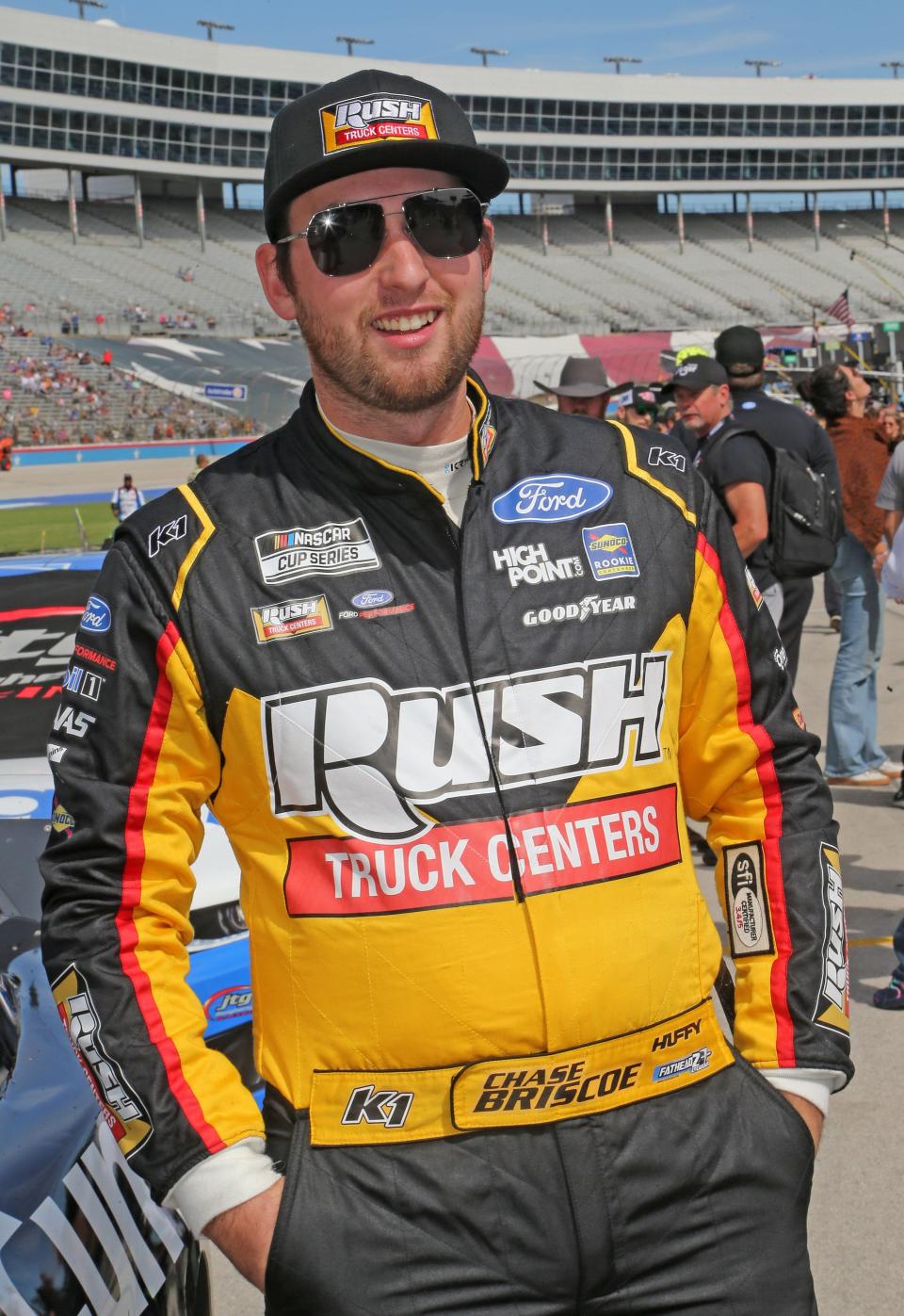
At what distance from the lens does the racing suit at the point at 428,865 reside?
1559 millimetres

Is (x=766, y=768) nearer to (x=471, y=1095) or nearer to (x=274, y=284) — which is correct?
(x=471, y=1095)

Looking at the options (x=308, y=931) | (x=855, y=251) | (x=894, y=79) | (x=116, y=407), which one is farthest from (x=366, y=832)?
(x=894, y=79)

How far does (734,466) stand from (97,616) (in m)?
3.81

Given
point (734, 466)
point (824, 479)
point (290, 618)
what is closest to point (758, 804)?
point (290, 618)

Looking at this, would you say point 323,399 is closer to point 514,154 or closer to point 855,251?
point 514,154

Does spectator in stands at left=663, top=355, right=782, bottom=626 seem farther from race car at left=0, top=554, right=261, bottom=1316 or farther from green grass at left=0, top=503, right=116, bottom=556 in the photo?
green grass at left=0, top=503, right=116, bottom=556

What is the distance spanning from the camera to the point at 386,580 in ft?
5.53

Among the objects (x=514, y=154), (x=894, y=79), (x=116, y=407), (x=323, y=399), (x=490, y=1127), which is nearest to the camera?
(x=490, y=1127)

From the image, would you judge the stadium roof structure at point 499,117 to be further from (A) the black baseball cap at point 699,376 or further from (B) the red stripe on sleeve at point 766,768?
(B) the red stripe on sleeve at point 766,768

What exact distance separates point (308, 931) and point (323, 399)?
0.67m

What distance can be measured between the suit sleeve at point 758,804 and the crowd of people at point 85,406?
123 ft

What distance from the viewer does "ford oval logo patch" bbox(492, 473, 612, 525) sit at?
1.76m

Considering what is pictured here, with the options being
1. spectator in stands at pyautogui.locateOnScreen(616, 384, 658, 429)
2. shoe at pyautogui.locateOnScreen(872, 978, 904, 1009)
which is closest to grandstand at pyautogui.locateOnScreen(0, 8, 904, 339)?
spectator in stands at pyautogui.locateOnScreen(616, 384, 658, 429)

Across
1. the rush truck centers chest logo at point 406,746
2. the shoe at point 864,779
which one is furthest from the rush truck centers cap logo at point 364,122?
the shoe at point 864,779
